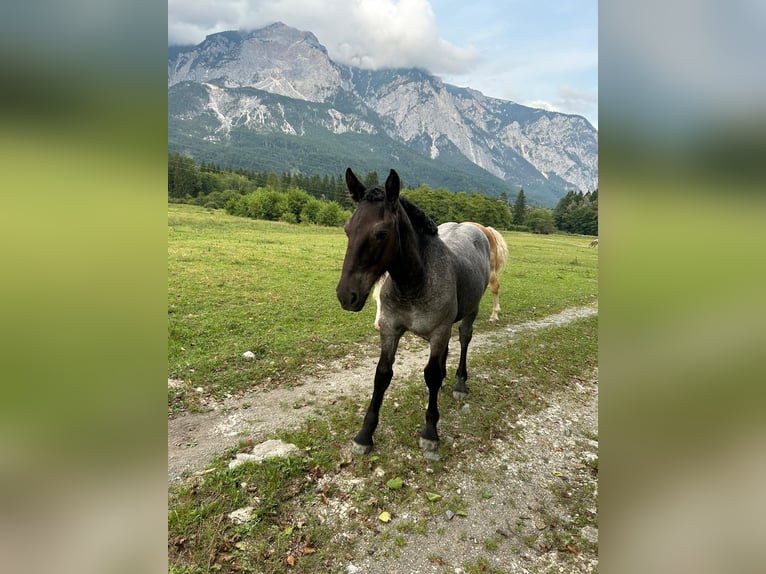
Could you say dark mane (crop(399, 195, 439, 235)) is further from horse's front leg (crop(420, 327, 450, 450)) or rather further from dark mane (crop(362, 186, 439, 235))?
horse's front leg (crop(420, 327, 450, 450))

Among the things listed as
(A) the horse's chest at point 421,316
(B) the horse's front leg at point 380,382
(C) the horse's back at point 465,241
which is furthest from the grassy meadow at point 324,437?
(C) the horse's back at point 465,241

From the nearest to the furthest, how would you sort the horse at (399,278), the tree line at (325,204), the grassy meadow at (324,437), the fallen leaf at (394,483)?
the grassy meadow at (324,437) → the horse at (399,278) → the fallen leaf at (394,483) → the tree line at (325,204)

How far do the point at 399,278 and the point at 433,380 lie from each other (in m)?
1.45

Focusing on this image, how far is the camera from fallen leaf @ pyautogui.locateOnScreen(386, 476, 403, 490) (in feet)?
12.5

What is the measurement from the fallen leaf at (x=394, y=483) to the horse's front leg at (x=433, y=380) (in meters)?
0.65

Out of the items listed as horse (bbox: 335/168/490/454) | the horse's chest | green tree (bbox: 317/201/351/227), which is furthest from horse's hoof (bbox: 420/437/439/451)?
green tree (bbox: 317/201/351/227)

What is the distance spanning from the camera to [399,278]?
13.0 feet

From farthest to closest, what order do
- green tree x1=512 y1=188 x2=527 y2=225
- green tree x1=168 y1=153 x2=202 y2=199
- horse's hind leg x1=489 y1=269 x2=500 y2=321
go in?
green tree x1=512 y1=188 x2=527 y2=225
horse's hind leg x1=489 y1=269 x2=500 y2=321
green tree x1=168 y1=153 x2=202 y2=199

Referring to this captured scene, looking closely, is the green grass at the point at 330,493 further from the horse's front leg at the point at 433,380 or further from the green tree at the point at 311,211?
the green tree at the point at 311,211

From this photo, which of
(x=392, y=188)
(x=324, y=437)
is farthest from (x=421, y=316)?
(x=324, y=437)

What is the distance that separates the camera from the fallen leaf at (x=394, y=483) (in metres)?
A: 3.80
